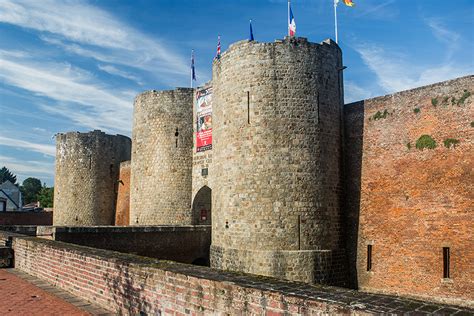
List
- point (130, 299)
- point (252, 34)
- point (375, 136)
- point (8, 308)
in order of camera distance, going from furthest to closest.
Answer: point (252, 34) < point (375, 136) < point (8, 308) < point (130, 299)

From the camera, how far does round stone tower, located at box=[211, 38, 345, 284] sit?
1313cm

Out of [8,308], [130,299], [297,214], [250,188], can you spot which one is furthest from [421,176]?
[8,308]

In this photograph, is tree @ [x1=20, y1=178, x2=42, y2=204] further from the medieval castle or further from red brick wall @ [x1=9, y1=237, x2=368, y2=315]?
red brick wall @ [x1=9, y1=237, x2=368, y2=315]

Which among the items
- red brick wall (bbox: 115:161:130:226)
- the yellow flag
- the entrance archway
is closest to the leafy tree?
red brick wall (bbox: 115:161:130:226)

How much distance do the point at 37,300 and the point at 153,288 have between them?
2.95 meters

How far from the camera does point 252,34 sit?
54.3 ft

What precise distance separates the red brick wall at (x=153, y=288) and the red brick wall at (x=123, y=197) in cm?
1642

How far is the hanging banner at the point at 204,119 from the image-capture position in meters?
19.4

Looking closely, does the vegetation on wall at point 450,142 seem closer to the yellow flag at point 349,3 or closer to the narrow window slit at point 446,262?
the narrow window slit at point 446,262

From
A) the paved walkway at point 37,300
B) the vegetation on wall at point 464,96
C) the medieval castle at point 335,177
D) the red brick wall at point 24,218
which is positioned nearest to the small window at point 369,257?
the medieval castle at point 335,177

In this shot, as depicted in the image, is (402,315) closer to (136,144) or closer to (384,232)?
(384,232)

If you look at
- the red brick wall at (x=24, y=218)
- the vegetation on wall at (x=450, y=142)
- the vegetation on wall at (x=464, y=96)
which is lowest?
the red brick wall at (x=24, y=218)

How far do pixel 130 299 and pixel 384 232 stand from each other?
376 inches

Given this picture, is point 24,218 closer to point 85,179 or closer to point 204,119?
point 85,179
